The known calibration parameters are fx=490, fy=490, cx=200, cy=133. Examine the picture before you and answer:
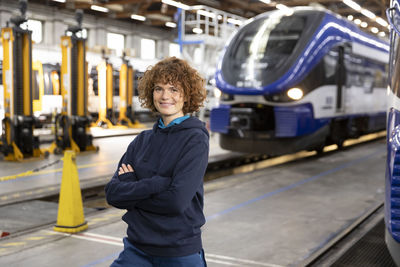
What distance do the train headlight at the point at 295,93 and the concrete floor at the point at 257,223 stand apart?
145 cm

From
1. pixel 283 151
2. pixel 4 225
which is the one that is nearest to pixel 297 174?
pixel 283 151

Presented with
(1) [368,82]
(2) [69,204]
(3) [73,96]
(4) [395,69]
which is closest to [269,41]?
(1) [368,82]

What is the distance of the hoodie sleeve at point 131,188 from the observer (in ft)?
6.96

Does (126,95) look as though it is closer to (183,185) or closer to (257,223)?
(257,223)

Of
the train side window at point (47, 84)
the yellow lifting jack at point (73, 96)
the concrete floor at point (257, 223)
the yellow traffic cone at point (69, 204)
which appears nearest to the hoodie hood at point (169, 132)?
the concrete floor at point (257, 223)

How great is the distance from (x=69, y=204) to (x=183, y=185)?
11.2ft

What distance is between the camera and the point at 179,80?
228 cm

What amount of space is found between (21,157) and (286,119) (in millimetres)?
5635

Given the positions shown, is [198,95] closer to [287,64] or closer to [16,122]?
[287,64]

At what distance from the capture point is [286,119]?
30.5ft

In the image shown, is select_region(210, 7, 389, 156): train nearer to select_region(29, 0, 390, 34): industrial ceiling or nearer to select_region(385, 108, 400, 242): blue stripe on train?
select_region(385, 108, 400, 242): blue stripe on train

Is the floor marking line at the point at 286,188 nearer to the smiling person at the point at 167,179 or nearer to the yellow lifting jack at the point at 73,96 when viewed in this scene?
the smiling person at the point at 167,179

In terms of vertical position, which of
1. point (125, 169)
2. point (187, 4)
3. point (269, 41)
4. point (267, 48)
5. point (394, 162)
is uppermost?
point (187, 4)

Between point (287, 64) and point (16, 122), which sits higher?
point (287, 64)
